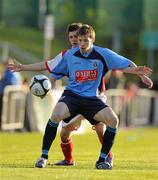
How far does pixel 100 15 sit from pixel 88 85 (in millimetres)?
36709

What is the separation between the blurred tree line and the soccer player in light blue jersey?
108ft

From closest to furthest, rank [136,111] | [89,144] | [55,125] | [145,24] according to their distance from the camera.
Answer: [55,125] < [89,144] < [136,111] < [145,24]

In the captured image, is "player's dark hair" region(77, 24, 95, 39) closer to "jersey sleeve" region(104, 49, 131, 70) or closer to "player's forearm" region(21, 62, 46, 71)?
"jersey sleeve" region(104, 49, 131, 70)

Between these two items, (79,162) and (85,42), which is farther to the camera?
(79,162)

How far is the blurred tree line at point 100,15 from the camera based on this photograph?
4534cm

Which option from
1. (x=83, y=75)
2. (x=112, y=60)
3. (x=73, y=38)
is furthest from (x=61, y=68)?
(x=112, y=60)

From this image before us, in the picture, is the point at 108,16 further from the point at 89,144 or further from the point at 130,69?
the point at 130,69

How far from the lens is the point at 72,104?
11.1m

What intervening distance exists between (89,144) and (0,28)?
3350 centimetres

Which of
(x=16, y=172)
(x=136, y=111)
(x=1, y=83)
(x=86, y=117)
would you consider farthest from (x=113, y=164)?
(x=136, y=111)

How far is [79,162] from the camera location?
1218 cm

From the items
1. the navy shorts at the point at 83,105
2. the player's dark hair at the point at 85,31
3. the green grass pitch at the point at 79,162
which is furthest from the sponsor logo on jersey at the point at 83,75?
the green grass pitch at the point at 79,162

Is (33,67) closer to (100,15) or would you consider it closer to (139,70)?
→ (139,70)

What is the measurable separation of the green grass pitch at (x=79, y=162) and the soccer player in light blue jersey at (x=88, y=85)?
49 centimetres
